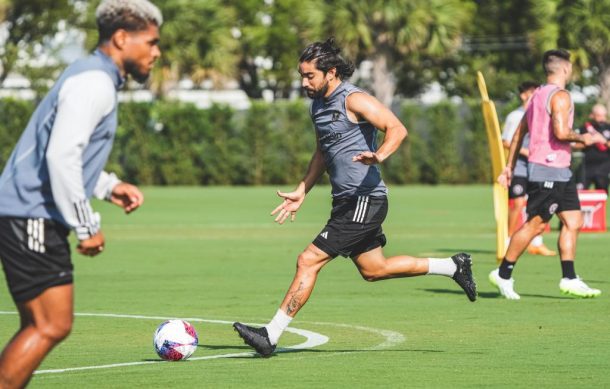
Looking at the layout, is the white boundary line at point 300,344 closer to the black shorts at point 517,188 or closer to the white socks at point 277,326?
the white socks at point 277,326

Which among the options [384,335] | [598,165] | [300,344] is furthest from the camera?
[598,165]

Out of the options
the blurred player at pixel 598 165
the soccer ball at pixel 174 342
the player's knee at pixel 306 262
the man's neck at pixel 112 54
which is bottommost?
the blurred player at pixel 598 165

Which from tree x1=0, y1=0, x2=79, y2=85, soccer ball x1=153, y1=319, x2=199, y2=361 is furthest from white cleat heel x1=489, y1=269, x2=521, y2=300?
tree x1=0, y1=0, x2=79, y2=85

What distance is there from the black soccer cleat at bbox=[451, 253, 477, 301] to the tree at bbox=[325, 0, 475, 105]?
38868mm

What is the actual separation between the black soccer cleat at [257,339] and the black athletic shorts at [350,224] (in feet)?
2.72

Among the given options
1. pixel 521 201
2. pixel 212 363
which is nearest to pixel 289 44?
pixel 521 201

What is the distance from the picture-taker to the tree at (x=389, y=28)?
50.1 metres

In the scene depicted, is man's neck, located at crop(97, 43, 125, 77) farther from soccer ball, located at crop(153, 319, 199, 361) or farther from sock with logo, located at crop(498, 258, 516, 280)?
sock with logo, located at crop(498, 258, 516, 280)

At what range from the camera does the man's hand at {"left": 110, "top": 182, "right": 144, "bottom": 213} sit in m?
7.25

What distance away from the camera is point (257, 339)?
32.6 ft

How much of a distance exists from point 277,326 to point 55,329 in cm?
337

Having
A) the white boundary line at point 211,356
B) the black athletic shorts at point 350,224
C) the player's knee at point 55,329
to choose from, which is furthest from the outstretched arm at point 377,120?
the player's knee at point 55,329

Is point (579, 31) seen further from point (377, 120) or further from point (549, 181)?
point (377, 120)

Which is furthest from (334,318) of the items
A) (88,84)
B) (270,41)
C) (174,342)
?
(270,41)
